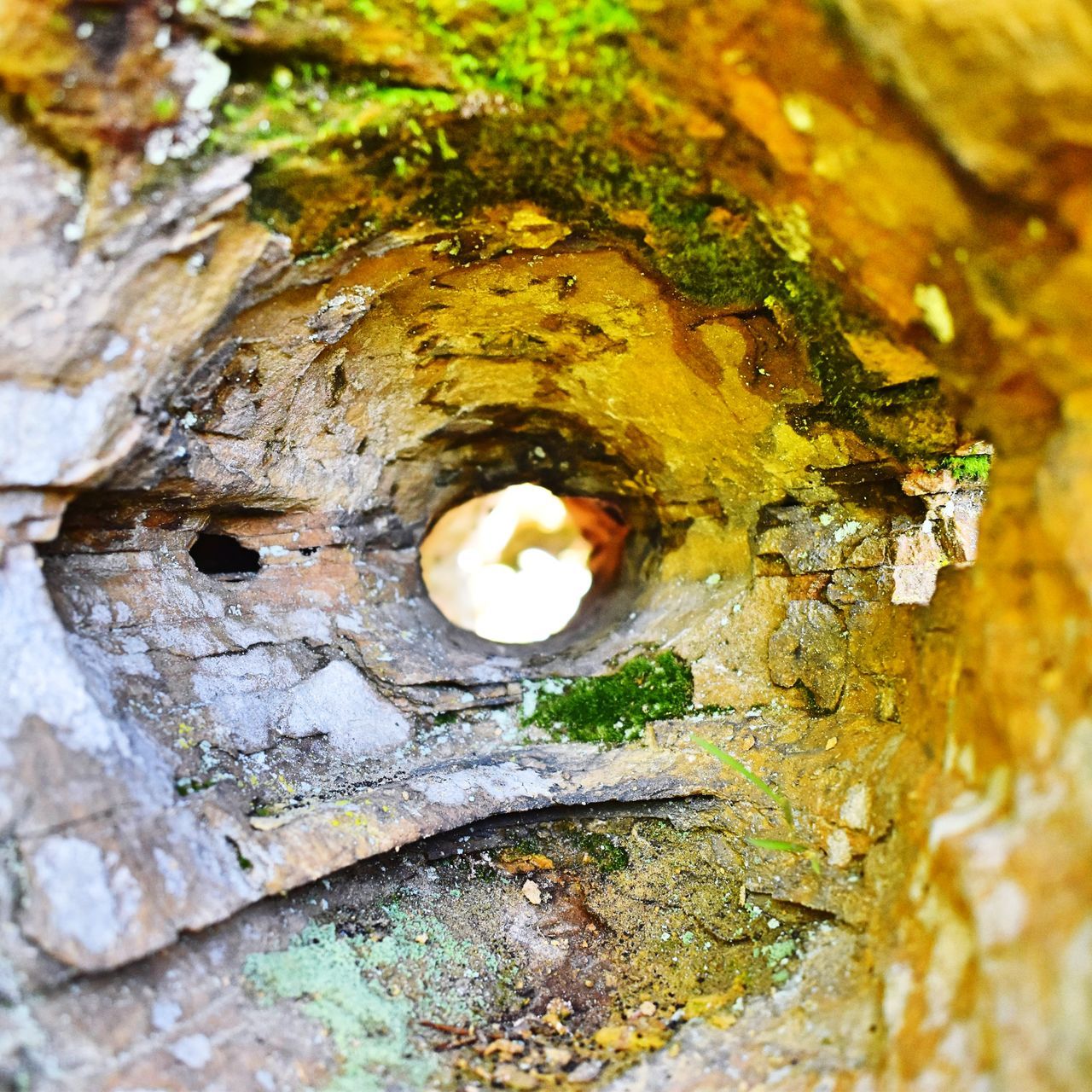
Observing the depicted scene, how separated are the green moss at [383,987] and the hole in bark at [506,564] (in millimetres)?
3420

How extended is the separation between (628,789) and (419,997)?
920 millimetres

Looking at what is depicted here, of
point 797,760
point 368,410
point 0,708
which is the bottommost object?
point 0,708

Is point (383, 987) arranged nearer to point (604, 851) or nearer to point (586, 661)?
point (604, 851)

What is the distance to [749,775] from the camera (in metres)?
2.69

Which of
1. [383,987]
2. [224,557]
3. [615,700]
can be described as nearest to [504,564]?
[615,700]

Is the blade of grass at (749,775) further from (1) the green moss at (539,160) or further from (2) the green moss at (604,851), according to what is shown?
(1) the green moss at (539,160)

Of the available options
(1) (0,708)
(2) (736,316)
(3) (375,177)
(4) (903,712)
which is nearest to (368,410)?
(3) (375,177)

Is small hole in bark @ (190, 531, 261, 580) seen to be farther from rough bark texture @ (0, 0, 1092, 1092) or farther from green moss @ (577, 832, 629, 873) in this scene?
green moss @ (577, 832, 629, 873)

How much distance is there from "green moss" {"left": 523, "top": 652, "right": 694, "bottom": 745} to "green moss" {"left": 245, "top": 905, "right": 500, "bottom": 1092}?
89cm

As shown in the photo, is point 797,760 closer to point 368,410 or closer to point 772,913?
point 772,913

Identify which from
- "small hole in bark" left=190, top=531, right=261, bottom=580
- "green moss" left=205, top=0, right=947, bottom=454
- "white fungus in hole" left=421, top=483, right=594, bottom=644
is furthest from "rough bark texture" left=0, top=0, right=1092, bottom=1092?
"white fungus in hole" left=421, top=483, right=594, bottom=644

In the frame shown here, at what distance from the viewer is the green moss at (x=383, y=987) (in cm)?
209

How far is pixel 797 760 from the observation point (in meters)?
2.76

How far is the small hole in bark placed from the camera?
9.91 feet
